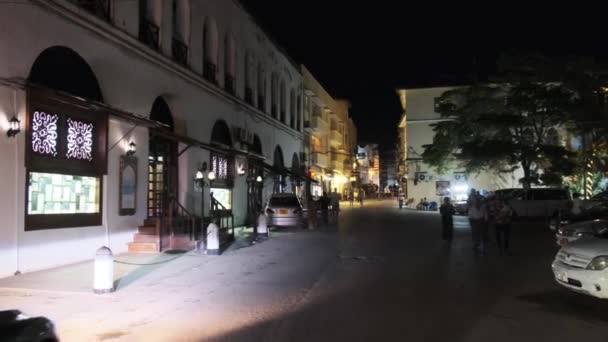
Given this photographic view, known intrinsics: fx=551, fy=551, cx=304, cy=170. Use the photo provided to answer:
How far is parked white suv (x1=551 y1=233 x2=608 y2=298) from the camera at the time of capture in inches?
328

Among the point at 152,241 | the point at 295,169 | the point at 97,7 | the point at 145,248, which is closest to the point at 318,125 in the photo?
the point at 295,169

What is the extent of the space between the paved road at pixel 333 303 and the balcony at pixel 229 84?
12692 mm

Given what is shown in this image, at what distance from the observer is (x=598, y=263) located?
8.45 m

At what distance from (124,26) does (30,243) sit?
714 centimetres

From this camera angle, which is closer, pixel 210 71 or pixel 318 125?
pixel 210 71

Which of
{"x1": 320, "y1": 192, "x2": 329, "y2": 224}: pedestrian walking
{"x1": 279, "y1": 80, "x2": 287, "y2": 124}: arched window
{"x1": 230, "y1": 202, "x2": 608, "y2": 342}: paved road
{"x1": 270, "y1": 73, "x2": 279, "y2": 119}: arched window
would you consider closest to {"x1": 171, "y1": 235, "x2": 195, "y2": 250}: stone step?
{"x1": 230, "y1": 202, "x2": 608, "y2": 342}: paved road

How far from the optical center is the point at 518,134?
3359 cm

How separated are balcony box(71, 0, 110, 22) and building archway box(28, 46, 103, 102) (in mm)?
1262

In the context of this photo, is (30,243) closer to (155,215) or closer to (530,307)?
(155,215)

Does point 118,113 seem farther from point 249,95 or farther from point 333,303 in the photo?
point 249,95

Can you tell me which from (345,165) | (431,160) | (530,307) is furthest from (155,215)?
(345,165)

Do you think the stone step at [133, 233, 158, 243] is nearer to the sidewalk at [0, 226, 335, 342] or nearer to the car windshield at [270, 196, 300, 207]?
the sidewalk at [0, 226, 335, 342]

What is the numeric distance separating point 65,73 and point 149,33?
198 inches

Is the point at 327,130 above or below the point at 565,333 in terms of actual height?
above
